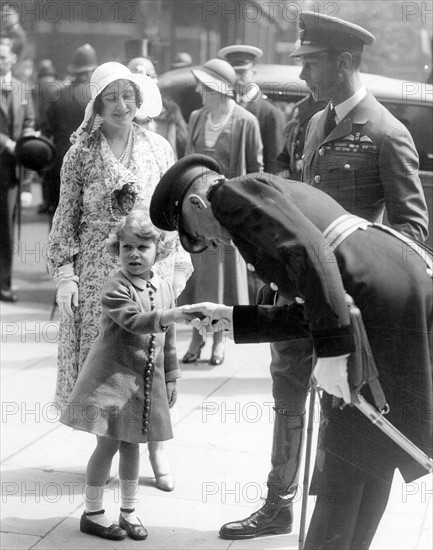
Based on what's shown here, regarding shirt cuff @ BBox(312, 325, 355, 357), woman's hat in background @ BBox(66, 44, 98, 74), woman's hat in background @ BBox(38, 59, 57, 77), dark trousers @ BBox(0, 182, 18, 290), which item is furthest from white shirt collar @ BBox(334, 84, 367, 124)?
woman's hat in background @ BBox(38, 59, 57, 77)

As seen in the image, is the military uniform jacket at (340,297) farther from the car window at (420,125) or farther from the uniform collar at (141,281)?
the car window at (420,125)

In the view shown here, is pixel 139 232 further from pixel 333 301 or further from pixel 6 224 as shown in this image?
pixel 6 224

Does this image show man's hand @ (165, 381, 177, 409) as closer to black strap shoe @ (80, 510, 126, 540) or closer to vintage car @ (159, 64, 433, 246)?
black strap shoe @ (80, 510, 126, 540)

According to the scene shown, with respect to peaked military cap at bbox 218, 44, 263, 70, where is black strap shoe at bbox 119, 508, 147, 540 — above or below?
below

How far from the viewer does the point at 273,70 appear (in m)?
8.92

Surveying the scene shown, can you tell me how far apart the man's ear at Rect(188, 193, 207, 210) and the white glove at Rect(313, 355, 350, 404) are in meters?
0.55

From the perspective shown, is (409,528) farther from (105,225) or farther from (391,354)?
(105,225)

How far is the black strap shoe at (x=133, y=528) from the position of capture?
13.1 feet

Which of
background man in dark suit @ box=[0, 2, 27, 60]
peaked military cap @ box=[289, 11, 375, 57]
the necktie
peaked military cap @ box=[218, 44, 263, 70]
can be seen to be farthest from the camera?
background man in dark suit @ box=[0, 2, 27, 60]

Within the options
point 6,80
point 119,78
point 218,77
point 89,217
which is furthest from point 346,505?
point 6,80

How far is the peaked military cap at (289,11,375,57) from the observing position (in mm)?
3584

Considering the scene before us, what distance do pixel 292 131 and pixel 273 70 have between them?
1.99 metres

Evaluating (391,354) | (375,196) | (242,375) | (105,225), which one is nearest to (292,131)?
(242,375)

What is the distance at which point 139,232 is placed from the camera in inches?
152
